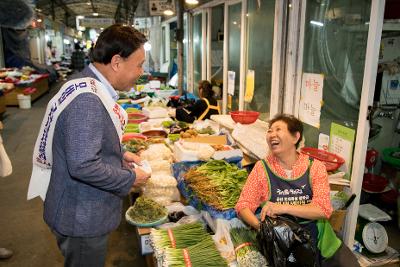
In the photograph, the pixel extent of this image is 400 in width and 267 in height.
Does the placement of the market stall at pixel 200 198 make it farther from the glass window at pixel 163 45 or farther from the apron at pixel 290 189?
the glass window at pixel 163 45

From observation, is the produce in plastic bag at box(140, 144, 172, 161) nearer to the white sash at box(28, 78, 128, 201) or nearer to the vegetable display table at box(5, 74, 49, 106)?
the white sash at box(28, 78, 128, 201)

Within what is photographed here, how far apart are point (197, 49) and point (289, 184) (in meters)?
6.54

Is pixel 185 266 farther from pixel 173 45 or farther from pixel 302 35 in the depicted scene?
pixel 173 45

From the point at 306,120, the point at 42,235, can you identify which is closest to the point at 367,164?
the point at 306,120

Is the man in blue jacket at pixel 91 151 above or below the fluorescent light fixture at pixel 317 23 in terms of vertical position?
below

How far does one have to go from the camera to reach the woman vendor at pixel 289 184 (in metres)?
2.35

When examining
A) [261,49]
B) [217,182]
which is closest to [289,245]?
[217,182]

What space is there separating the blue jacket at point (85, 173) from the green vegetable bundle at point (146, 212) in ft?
3.47

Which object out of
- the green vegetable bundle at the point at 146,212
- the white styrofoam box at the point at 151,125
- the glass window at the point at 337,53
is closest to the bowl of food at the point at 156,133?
the white styrofoam box at the point at 151,125

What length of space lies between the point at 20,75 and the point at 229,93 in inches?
381

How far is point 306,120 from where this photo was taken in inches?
146

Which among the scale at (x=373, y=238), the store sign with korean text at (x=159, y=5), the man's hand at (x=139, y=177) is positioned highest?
the store sign with korean text at (x=159, y=5)

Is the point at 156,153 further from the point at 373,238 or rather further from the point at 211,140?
the point at 373,238

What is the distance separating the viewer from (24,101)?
12.4 metres
